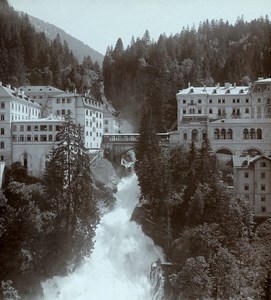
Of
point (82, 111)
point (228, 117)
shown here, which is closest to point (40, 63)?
point (82, 111)

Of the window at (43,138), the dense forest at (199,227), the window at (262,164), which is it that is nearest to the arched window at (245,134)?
the dense forest at (199,227)

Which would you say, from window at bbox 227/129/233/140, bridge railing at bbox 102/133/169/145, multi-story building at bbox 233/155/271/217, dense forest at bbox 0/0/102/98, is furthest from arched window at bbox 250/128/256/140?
dense forest at bbox 0/0/102/98

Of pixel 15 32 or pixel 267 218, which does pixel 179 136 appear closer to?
pixel 267 218

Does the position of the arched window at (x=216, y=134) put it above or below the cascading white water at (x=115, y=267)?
above

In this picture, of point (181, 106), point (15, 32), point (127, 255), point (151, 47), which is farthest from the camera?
point (151, 47)

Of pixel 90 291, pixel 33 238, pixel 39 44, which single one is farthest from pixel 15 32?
pixel 90 291

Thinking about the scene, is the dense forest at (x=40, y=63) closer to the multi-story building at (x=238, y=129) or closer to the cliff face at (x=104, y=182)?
the multi-story building at (x=238, y=129)
